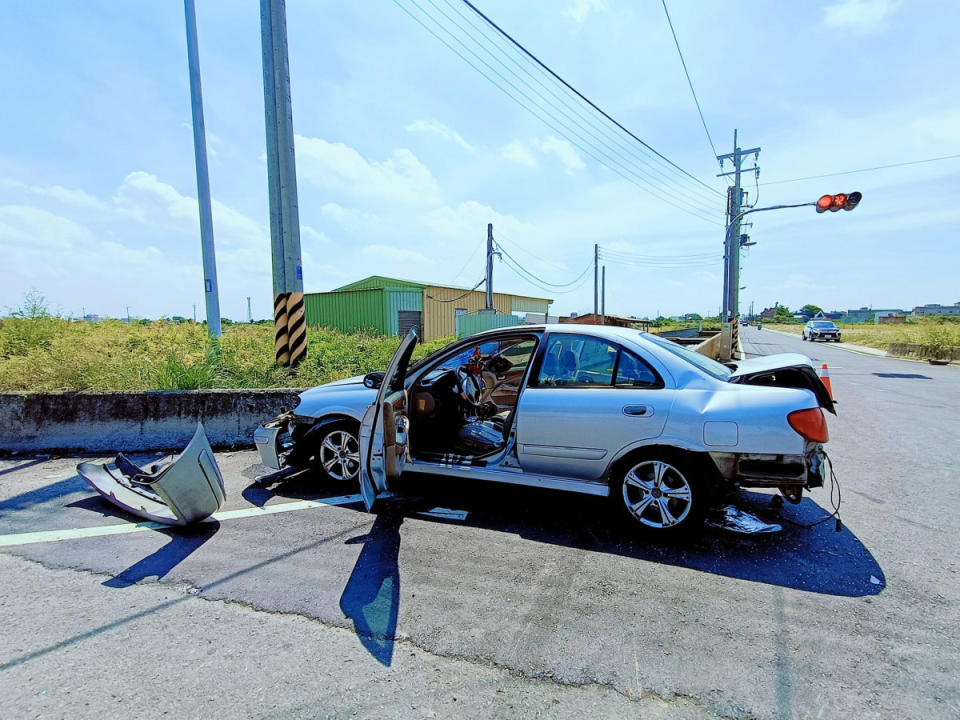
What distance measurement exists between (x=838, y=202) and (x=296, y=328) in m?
14.1

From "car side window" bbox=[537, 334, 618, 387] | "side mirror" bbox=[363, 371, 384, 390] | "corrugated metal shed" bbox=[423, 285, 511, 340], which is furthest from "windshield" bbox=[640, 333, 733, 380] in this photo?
"corrugated metal shed" bbox=[423, 285, 511, 340]

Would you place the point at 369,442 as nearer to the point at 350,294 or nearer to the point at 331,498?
the point at 331,498

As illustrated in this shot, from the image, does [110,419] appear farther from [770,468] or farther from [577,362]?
[770,468]

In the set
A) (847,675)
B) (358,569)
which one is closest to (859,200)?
(847,675)

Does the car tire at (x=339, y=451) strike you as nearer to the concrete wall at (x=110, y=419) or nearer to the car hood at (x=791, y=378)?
the concrete wall at (x=110, y=419)

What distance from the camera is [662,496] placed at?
3.36 m

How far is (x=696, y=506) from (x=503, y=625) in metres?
1.62

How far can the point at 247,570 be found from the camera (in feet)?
9.79

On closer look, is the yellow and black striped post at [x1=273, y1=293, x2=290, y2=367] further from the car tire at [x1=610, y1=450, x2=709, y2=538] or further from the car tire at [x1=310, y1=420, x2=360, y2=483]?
the car tire at [x1=610, y1=450, x2=709, y2=538]

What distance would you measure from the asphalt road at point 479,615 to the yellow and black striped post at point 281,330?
13.1 feet

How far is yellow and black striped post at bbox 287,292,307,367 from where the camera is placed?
7645 mm

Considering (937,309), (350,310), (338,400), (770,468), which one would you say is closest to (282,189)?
(338,400)

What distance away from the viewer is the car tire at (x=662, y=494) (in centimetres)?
325

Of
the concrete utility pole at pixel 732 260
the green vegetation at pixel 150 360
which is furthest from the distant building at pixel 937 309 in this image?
the green vegetation at pixel 150 360
